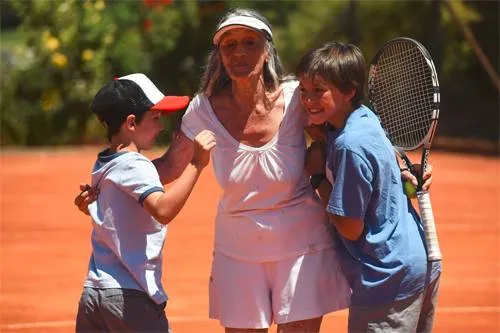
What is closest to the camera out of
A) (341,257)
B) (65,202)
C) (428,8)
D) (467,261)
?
(341,257)

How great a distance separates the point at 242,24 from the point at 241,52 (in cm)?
11

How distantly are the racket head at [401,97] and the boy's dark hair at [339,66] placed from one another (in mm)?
366

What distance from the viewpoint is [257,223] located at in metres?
4.01

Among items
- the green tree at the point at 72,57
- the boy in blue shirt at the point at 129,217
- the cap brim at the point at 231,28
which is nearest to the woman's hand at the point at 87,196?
the boy in blue shirt at the point at 129,217

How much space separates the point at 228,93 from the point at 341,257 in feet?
2.45

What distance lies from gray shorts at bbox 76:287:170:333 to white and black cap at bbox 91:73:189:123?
601 millimetres

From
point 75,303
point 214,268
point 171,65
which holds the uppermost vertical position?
point 214,268

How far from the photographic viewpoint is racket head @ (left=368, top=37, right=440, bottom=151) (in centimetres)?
422

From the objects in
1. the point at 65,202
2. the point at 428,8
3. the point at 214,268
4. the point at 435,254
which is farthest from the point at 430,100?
the point at 428,8

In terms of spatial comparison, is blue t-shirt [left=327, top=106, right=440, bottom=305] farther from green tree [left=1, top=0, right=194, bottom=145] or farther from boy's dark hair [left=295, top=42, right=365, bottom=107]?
green tree [left=1, top=0, right=194, bottom=145]

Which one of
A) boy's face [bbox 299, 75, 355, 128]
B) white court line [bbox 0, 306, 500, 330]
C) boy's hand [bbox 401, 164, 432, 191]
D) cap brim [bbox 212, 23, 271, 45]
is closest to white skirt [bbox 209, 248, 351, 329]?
boy's hand [bbox 401, 164, 432, 191]

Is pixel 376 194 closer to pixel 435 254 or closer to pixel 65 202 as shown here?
pixel 435 254

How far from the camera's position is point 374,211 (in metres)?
3.75

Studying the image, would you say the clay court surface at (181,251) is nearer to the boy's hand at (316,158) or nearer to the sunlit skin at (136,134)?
the boy's hand at (316,158)
